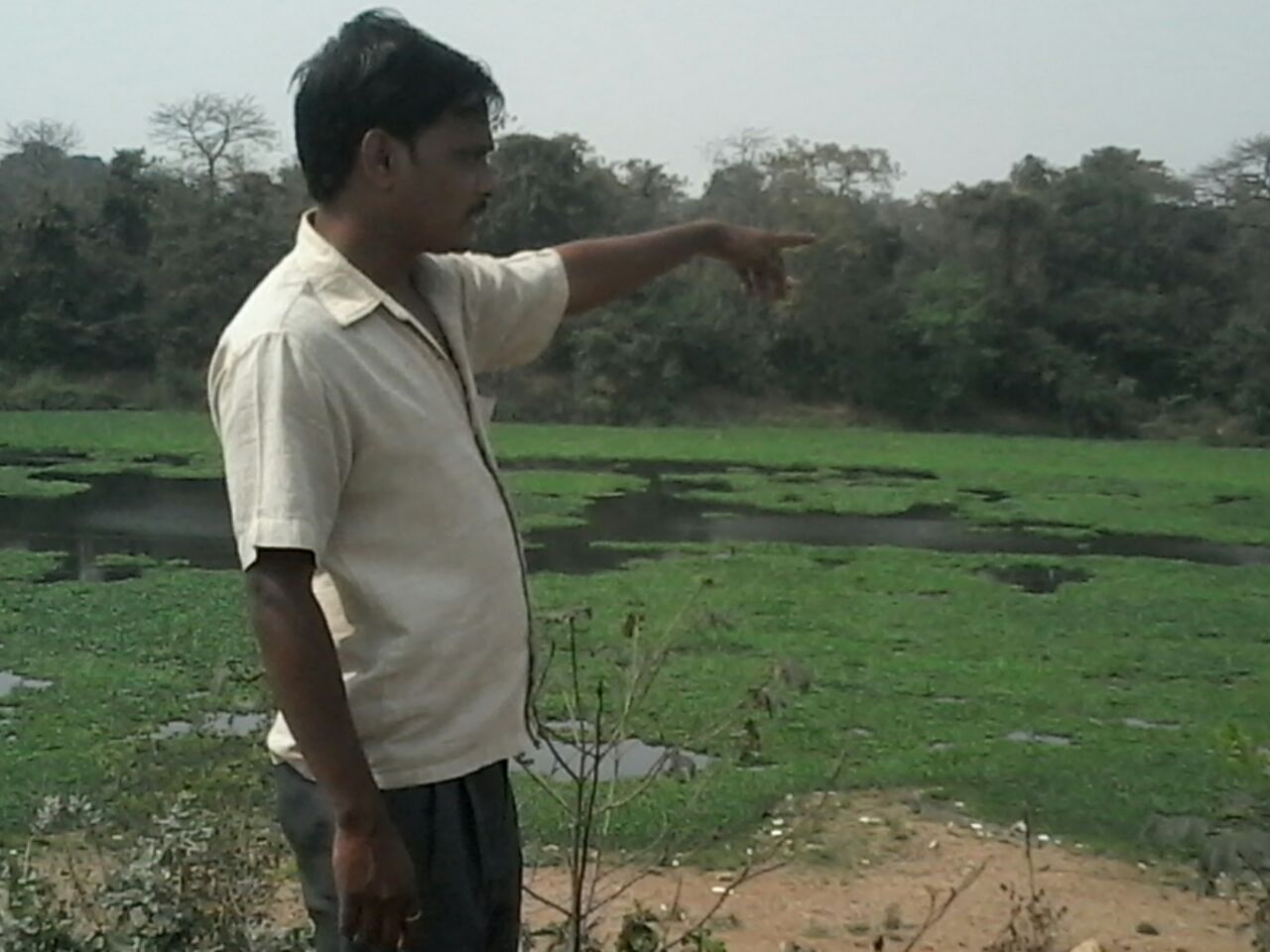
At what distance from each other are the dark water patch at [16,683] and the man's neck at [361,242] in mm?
6141

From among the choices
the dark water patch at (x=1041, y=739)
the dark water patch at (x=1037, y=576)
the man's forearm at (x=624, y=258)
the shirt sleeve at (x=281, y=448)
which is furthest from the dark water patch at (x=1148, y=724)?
the shirt sleeve at (x=281, y=448)

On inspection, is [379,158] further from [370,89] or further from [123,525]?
[123,525]

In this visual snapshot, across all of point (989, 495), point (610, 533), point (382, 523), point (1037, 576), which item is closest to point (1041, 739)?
point (1037, 576)

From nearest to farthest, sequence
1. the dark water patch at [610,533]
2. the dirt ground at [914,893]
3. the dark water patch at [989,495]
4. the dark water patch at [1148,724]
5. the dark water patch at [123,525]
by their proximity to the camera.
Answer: the dirt ground at [914,893]
the dark water patch at [1148,724]
the dark water patch at [123,525]
the dark water patch at [610,533]
the dark water patch at [989,495]

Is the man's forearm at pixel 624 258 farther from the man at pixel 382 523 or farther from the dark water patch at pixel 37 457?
the dark water patch at pixel 37 457

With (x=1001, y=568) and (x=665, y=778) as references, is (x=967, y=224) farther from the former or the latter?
(x=665, y=778)

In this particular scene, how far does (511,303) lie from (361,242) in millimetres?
268

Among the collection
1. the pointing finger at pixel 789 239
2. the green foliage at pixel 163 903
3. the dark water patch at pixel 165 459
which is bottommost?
the dark water patch at pixel 165 459

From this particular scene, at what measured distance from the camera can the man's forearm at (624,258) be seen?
73.3 inches

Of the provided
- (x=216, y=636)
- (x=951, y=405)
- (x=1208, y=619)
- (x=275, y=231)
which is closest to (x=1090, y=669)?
(x=1208, y=619)

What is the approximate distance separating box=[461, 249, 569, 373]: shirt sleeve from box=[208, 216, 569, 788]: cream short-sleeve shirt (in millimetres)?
175

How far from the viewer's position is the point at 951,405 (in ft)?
84.2

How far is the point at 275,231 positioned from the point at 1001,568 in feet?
43.5

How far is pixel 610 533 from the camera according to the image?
13.1m
